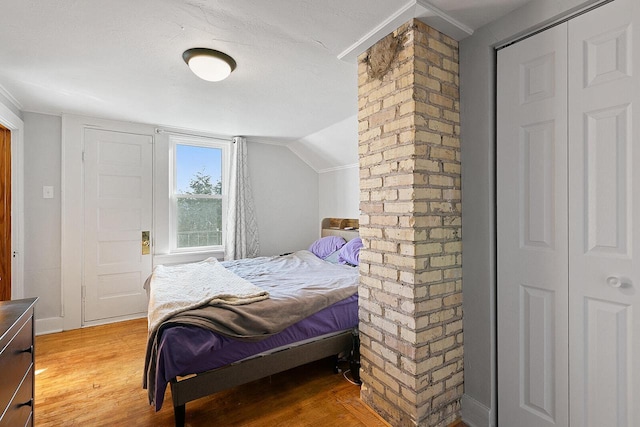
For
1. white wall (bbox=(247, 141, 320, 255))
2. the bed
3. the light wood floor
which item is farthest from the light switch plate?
white wall (bbox=(247, 141, 320, 255))

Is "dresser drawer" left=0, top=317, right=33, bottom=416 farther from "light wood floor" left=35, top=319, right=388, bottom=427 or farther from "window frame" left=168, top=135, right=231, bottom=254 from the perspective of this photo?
"window frame" left=168, top=135, right=231, bottom=254

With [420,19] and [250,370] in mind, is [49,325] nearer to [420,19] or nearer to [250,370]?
[250,370]

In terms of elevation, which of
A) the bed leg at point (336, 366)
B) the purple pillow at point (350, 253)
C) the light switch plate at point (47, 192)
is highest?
the light switch plate at point (47, 192)

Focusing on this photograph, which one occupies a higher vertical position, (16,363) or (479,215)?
(479,215)

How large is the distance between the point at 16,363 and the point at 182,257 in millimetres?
2814

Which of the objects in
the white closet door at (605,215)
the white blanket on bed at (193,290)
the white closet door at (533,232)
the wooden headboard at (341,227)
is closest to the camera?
the white closet door at (605,215)

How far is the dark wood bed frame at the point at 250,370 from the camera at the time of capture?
1743 millimetres

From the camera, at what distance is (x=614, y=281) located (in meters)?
1.27

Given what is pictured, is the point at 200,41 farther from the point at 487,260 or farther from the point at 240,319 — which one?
the point at 487,260

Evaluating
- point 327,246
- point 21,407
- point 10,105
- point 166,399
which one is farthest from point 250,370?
point 10,105

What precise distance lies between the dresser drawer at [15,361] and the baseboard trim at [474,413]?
2.22 m

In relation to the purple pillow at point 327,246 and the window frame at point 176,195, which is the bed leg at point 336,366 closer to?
the purple pillow at point 327,246

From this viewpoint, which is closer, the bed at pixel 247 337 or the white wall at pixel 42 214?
the bed at pixel 247 337

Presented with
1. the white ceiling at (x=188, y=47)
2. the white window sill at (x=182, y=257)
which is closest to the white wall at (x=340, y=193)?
the white ceiling at (x=188, y=47)
